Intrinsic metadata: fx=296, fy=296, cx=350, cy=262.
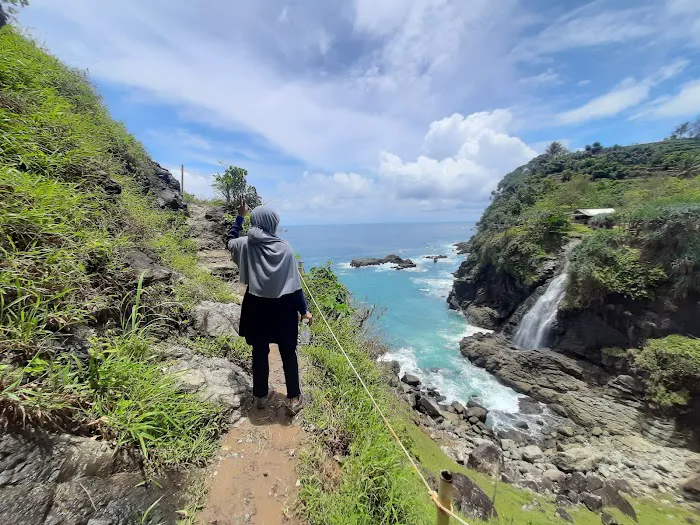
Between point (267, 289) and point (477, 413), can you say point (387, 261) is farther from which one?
point (267, 289)

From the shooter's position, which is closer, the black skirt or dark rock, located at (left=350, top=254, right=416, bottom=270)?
the black skirt

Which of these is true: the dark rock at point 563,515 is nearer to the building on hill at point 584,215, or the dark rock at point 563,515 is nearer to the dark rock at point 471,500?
the dark rock at point 471,500

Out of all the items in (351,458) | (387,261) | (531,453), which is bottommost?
(387,261)

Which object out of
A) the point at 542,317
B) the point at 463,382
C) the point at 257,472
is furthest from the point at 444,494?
the point at 542,317

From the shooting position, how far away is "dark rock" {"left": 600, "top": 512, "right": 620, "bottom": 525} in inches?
282

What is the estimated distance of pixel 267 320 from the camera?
117 inches

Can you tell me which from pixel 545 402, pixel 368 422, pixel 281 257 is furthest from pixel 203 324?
pixel 545 402

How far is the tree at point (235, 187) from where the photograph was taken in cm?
1286

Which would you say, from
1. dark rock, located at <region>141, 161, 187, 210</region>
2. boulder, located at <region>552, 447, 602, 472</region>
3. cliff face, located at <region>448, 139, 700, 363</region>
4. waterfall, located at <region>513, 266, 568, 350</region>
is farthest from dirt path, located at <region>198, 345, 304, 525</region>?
waterfall, located at <region>513, 266, 568, 350</region>

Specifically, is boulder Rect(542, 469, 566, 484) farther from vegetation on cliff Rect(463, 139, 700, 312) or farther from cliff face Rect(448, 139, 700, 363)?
vegetation on cliff Rect(463, 139, 700, 312)

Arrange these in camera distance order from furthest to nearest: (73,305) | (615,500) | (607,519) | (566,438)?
(566,438) → (615,500) → (607,519) → (73,305)

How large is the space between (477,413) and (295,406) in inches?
455

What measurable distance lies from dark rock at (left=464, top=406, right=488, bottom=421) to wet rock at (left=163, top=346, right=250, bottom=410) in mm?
11533

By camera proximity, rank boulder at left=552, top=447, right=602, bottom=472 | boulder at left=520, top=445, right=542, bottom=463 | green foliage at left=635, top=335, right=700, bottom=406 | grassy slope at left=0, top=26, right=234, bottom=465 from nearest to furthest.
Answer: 1. grassy slope at left=0, top=26, right=234, bottom=465
2. boulder at left=552, top=447, right=602, bottom=472
3. boulder at left=520, top=445, right=542, bottom=463
4. green foliage at left=635, top=335, right=700, bottom=406
